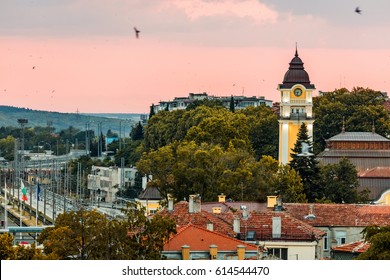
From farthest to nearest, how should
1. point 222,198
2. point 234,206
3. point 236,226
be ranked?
point 222,198, point 234,206, point 236,226

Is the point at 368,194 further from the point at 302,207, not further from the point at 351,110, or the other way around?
the point at 351,110

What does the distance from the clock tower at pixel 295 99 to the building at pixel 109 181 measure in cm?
1837

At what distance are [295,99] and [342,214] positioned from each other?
53422 mm

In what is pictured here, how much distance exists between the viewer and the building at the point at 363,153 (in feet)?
322

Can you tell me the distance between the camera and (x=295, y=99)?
117 m

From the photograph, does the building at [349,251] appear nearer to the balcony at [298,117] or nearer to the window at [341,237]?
the window at [341,237]

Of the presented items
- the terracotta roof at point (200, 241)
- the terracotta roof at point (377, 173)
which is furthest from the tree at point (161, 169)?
the terracotta roof at point (200, 241)

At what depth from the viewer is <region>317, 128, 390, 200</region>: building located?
98006 millimetres

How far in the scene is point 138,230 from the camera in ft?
158

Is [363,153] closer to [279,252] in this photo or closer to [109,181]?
[109,181]

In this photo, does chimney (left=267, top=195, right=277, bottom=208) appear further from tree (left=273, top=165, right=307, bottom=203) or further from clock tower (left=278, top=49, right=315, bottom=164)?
clock tower (left=278, top=49, right=315, bottom=164)

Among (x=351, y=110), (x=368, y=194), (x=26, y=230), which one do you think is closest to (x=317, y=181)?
(x=368, y=194)

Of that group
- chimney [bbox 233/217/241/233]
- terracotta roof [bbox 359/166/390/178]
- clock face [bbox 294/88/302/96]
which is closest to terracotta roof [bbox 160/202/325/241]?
chimney [bbox 233/217/241/233]

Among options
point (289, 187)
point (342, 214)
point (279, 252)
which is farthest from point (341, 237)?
point (289, 187)
